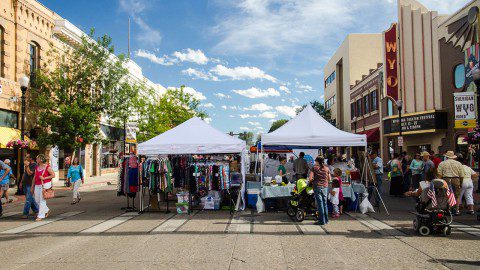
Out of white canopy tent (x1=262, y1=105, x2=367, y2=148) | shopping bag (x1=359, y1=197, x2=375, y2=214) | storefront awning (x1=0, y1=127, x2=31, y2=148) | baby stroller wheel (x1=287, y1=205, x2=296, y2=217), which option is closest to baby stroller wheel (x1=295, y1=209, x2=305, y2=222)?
baby stroller wheel (x1=287, y1=205, x2=296, y2=217)

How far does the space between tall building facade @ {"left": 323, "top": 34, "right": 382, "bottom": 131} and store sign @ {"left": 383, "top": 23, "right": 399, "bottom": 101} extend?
Answer: 15.9 m

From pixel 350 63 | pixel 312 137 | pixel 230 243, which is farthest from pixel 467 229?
pixel 350 63

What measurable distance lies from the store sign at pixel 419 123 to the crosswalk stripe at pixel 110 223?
67.1 feet

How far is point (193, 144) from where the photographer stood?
13.6 metres

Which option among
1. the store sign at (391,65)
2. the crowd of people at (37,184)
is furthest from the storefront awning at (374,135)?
the crowd of people at (37,184)

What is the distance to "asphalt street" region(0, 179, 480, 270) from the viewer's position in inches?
265

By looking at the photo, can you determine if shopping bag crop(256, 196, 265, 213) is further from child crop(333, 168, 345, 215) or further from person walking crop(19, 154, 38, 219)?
person walking crop(19, 154, 38, 219)

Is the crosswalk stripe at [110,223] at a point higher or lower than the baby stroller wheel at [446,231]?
lower

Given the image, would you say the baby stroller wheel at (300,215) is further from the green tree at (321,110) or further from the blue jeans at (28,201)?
the green tree at (321,110)

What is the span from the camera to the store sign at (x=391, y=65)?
105 feet

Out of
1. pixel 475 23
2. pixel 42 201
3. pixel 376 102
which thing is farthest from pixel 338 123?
pixel 42 201

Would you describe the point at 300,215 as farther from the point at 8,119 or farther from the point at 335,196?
the point at 8,119

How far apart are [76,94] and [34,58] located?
142 inches

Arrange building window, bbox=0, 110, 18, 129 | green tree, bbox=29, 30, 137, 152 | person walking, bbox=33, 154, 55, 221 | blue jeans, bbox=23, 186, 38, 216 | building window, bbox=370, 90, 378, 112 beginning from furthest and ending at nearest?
1. building window, bbox=370, 90, 378, 112
2. green tree, bbox=29, 30, 137, 152
3. building window, bbox=0, 110, 18, 129
4. blue jeans, bbox=23, 186, 38, 216
5. person walking, bbox=33, 154, 55, 221
